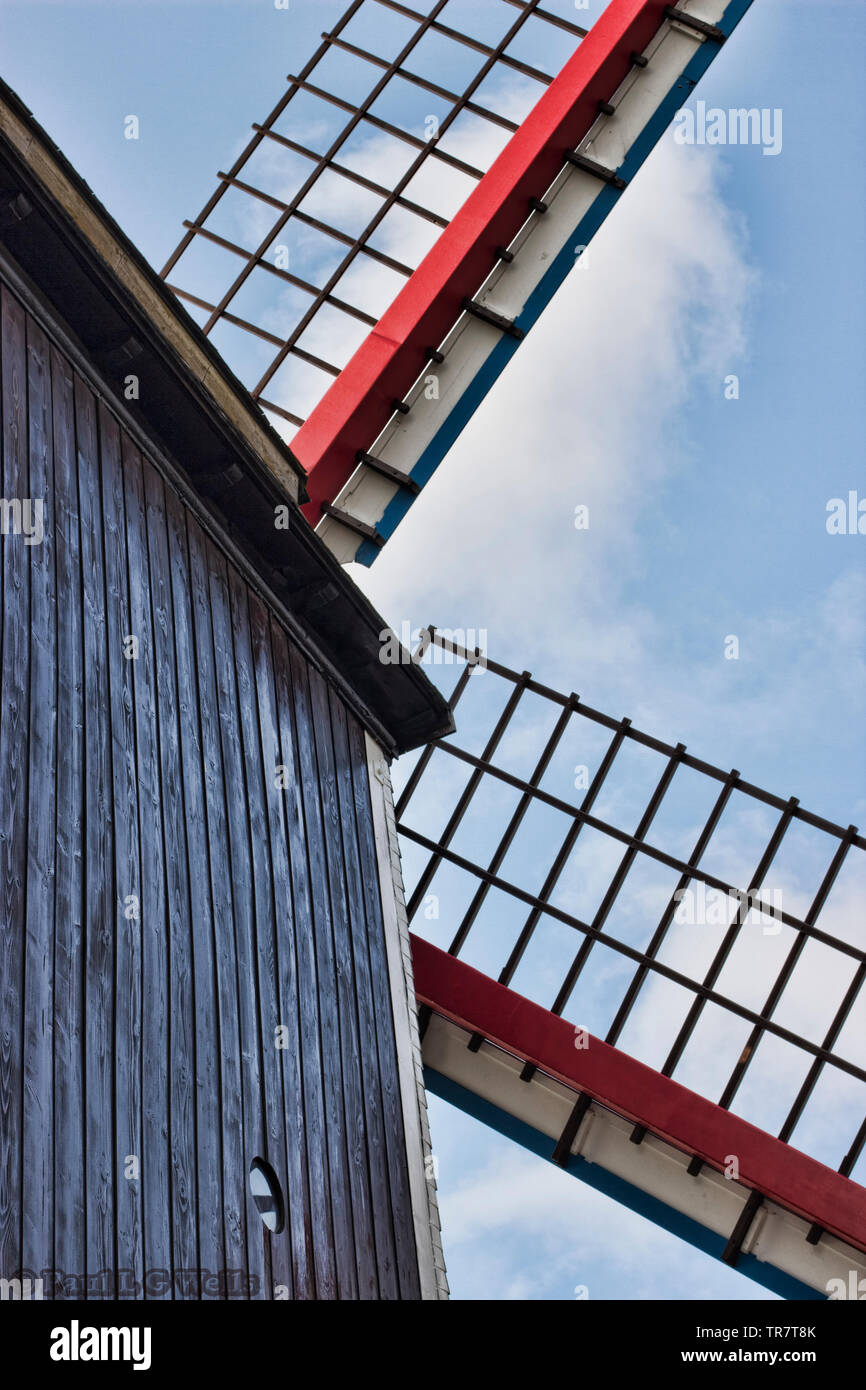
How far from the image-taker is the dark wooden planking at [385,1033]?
5516 millimetres

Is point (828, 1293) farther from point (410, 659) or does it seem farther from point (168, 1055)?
point (168, 1055)

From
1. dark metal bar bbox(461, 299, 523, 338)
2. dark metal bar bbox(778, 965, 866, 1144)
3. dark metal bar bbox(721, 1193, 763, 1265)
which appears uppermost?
dark metal bar bbox(461, 299, 523, 338)

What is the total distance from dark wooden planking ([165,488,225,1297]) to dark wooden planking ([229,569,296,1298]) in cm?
32

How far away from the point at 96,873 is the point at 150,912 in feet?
1.05

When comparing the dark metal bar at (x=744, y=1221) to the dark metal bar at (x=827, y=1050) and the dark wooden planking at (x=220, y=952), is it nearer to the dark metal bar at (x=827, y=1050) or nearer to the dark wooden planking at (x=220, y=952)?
the dark metal bar at (x=827, y=1050)

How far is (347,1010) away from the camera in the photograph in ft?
18.8

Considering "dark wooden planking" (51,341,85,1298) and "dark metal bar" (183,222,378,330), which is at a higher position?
"dark metal bar" (183,222,378,330)

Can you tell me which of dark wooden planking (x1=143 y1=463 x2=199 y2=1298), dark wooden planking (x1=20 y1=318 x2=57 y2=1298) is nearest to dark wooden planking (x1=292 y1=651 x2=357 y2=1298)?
dark wooden planking (x1=143 y1=463 x2=199 y2=1298)

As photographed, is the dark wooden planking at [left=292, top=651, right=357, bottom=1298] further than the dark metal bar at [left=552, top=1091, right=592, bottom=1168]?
No

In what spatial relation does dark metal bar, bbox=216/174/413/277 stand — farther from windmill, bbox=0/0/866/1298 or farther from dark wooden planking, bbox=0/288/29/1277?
dark wooden planking, bbox=0/288/29/1277

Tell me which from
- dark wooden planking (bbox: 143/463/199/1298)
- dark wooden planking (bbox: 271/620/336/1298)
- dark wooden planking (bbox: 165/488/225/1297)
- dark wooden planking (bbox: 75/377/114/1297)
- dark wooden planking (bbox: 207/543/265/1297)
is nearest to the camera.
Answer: dark wooden planking (bbox: 75/377/114/1297)

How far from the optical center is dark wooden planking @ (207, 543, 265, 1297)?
459cm

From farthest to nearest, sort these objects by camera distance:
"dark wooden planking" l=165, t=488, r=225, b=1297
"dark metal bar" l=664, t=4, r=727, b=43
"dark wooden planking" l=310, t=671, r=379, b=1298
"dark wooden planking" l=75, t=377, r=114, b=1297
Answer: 1. "dark metal bar" l=664, t=4, r=727, b=43
2. "dark wooden planking" l=310, t=671, r=379, b=1298
3. "dark wooden planking" l=165, t=488, r=225, b=1297
4. "dark wooden planking" l=75, t=377, r=114, b=1297
